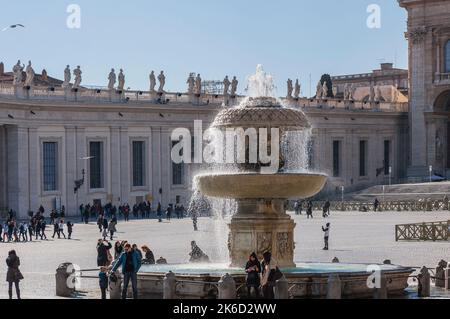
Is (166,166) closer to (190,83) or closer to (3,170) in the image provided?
(190,83)

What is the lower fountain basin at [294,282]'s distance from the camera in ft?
85.6

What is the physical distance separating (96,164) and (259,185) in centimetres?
5157

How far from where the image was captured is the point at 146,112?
266 ft

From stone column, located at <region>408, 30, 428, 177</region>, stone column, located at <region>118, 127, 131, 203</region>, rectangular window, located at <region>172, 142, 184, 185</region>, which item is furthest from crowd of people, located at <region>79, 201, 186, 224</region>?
stone column, located at <region>408, 30, 428, 177</region>

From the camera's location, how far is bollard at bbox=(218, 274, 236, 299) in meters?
24.4

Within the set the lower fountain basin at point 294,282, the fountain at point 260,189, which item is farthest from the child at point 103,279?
the fountain at point 260,189

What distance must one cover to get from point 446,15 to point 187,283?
7757 cm

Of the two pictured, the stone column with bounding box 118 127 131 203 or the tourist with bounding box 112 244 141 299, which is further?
the stone column with bounding box 118 127 131 203

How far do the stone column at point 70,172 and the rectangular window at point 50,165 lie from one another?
0.37 m

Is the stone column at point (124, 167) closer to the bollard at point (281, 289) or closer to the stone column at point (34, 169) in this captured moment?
the stone column at point (34, 169)

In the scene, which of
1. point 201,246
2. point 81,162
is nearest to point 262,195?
point 201,246

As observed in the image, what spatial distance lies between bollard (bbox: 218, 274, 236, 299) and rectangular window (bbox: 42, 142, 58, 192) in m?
50.7

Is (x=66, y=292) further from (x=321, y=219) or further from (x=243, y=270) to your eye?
(x=321, y=219)

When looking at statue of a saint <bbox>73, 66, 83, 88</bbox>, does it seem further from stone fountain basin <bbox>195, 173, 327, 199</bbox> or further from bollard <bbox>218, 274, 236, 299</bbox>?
bollard <bbox>218, 274, 236, 299</bbox>
